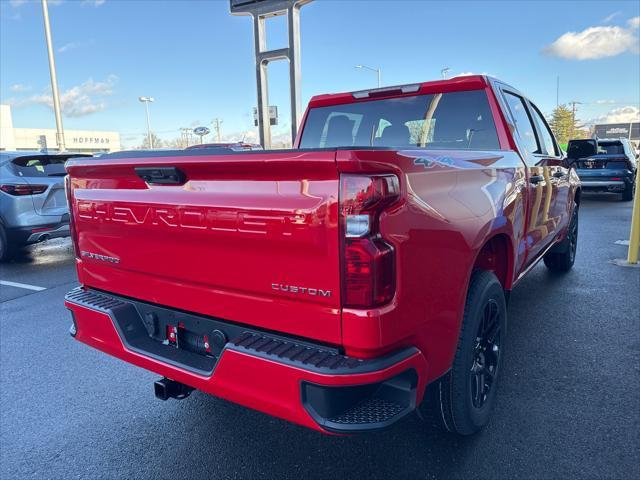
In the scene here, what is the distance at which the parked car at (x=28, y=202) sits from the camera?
276 inches

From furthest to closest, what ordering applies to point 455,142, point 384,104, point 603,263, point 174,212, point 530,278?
point 603,263
point 530,278
point 384,104
point 455,142
point 174,212

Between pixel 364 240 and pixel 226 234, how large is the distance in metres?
0.60

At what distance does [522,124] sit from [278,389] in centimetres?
293

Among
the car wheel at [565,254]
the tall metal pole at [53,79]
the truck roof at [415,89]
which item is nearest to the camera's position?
the truck roof at [415,89]

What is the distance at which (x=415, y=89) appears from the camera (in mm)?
3516

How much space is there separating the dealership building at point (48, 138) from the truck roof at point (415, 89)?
56.5m

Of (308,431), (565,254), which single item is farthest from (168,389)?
(565,254)

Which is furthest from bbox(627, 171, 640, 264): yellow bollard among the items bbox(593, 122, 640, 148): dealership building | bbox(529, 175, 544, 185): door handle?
bbox(593, 122, 640, 148): dealership building

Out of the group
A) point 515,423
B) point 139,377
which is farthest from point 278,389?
point 139,377

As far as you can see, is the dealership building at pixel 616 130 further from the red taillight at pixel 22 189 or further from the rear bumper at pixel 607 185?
the red taillight at pixel 22 189

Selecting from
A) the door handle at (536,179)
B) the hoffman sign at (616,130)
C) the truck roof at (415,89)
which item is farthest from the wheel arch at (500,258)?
the hoffman sign at (616,130)

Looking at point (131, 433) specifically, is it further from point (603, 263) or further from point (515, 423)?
point (603, 263)

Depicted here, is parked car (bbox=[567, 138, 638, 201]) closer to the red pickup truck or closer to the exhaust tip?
the red pickup truck

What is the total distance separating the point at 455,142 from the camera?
340 centimetres
